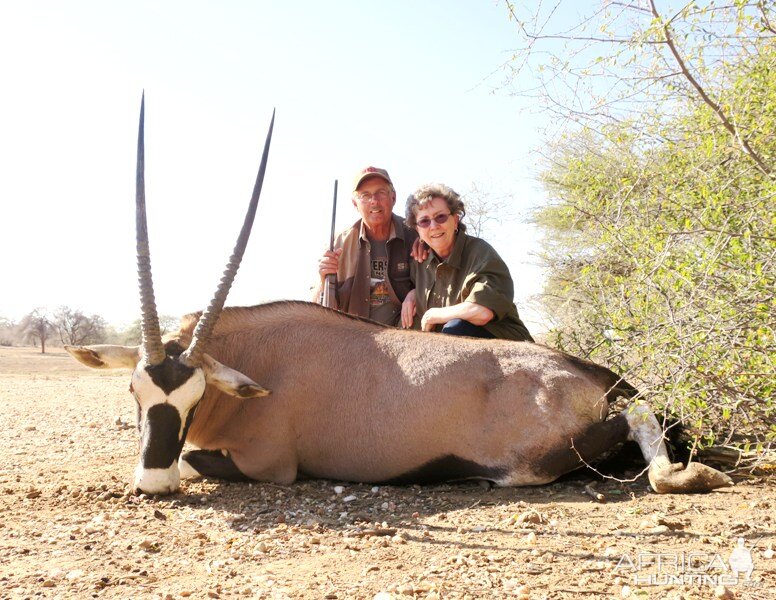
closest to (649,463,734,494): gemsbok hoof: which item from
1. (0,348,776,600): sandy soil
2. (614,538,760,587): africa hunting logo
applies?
(0,348,776,600): sandy soil

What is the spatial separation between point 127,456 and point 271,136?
305cm

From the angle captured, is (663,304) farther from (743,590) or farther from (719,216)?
(743,590)

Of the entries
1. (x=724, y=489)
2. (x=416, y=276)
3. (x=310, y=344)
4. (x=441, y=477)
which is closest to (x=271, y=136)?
(x=310, y=344)

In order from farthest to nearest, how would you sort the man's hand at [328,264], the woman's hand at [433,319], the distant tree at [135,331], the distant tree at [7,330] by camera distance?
the distant tree at [7,330] < the distant tree at [135,331] < the man's hand at [328,264] < the woman's hand at [433,319]

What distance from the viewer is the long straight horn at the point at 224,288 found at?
4.82m

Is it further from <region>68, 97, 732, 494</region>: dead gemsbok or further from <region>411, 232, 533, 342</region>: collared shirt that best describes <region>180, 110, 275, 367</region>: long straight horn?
<region>411, 232, 533, 342</region>: collared shirt

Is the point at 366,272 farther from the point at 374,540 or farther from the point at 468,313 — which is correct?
the point at 374,540

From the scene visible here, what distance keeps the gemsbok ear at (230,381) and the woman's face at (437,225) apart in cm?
214

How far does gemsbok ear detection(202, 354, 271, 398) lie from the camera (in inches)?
192

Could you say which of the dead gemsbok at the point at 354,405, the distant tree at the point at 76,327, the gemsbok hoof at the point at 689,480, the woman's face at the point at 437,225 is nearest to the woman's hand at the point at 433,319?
the dead gemsbok at the point at 354,405

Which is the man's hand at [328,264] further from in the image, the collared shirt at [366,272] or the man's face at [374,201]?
the man's face at [374,201]

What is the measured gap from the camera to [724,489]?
14.0 feet

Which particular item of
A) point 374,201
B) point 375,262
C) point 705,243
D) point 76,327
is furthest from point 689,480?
point 76,327

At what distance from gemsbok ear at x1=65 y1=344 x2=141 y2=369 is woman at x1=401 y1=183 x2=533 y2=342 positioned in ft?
7.61
